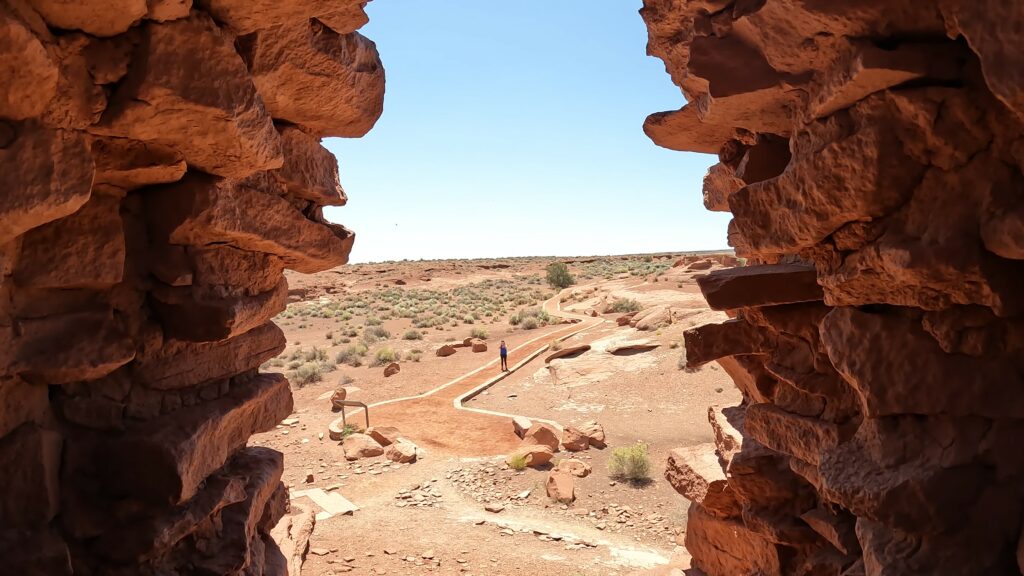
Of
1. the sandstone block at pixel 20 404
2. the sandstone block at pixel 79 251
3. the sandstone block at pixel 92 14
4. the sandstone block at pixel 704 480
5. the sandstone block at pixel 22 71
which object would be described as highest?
the sandstone block at pixel 92 14

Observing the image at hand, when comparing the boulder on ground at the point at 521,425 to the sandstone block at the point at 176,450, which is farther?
the boulder on ground at the point at 521,425

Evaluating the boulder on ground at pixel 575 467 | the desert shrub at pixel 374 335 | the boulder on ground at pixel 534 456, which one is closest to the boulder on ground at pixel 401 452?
the boulder on ground at pixel 534 456

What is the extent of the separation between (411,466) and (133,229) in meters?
9.76

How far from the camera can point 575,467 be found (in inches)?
508

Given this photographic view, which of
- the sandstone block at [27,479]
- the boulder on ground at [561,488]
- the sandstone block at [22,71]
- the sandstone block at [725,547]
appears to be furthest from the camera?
the boulder on ground at [561,488]

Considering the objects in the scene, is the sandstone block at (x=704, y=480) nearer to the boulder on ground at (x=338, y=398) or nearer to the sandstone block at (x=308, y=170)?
the sandstone block at (x=308, y=170)

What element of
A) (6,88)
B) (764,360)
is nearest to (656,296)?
(764,360)

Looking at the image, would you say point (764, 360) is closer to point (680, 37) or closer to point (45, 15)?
point (680, 37)

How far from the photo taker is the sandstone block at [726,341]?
6008 millimetres

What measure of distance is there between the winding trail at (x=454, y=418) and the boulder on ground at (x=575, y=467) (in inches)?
72.3

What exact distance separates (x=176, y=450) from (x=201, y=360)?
96 cm

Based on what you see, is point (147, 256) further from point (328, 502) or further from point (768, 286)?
point (328, 502)

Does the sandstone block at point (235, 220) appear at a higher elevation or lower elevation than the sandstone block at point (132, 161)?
lower

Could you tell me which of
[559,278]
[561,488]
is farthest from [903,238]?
[559,278]
